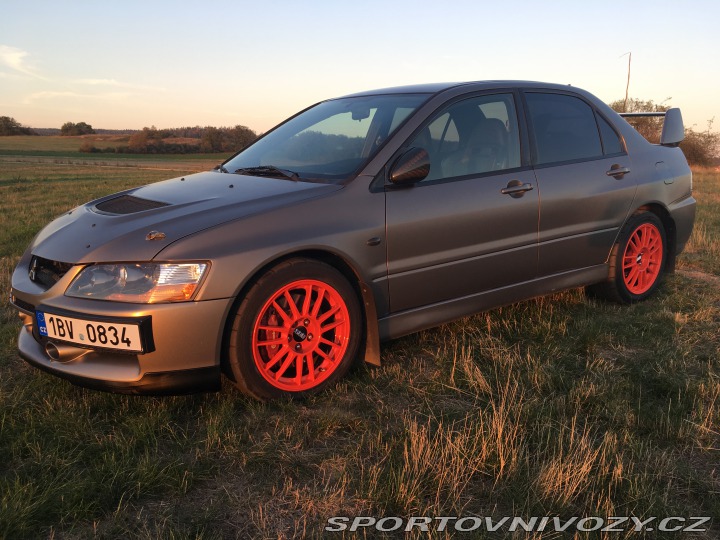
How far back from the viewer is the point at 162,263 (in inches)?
108

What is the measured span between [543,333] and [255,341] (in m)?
2.03

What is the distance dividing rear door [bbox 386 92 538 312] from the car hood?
544 mm

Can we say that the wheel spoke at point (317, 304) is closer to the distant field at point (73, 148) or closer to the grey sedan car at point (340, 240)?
the grey sedan car at point (340, 240)

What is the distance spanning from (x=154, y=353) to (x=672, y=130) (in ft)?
14.5

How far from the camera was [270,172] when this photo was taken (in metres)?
3.70

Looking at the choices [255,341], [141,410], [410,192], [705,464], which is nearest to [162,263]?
[255,341]

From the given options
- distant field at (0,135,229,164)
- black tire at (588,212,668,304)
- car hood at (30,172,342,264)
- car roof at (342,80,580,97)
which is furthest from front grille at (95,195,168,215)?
distant field at (0,135,229,164)

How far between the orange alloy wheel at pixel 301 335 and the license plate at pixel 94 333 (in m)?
0.55

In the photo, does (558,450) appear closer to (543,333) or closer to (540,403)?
(540,403)

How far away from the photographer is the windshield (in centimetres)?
358

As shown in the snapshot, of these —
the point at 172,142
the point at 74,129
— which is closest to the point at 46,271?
the point at 172,142

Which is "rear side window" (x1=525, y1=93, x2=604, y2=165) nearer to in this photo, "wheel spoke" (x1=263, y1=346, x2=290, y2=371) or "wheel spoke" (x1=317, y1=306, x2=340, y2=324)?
"wheel spoke" (x1=317, y1=306, x2=340, y2=324)

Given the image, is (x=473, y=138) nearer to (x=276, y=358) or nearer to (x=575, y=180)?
(x=575, y=180)

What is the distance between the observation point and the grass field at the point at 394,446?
217 centimetres
